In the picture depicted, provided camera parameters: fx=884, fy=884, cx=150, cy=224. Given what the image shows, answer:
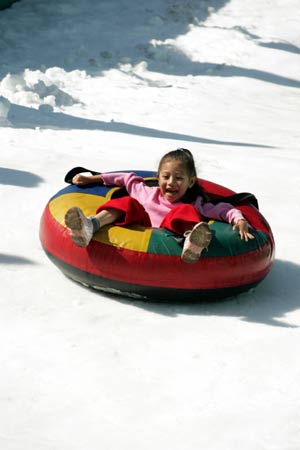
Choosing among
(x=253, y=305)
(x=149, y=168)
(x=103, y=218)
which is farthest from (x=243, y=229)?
(x=149, y=168)

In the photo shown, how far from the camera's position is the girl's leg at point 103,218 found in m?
4.65

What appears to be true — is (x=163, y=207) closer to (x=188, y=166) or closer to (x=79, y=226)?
(x=188, y=166)

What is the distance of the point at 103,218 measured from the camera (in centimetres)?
484

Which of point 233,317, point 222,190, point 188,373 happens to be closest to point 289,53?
point 222,190

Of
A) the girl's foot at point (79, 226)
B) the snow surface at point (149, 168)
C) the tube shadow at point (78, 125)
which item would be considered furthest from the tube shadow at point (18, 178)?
the girl's foot at point (79, 226)

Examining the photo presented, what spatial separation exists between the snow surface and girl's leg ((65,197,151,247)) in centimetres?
38

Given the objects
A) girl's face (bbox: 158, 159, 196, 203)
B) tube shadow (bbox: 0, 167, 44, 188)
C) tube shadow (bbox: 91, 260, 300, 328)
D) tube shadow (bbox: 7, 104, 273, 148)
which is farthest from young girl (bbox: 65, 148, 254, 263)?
tube shadow (bbox: 7, 104, 273, 148)

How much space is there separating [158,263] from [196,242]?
259 millimetres

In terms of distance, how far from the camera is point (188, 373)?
409 centimetres

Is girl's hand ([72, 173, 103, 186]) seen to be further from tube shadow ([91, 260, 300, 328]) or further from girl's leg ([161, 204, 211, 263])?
tube shadow ([91, 260, 300, 328])

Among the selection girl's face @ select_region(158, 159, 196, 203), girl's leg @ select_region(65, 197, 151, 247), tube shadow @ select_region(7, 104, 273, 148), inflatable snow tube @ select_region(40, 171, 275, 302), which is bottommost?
tube shadow @ select_region(7, 104, 273, 148)

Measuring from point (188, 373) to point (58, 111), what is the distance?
5131mm

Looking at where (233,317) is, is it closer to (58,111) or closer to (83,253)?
(83,253)

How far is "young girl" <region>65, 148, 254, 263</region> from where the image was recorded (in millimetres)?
4633
